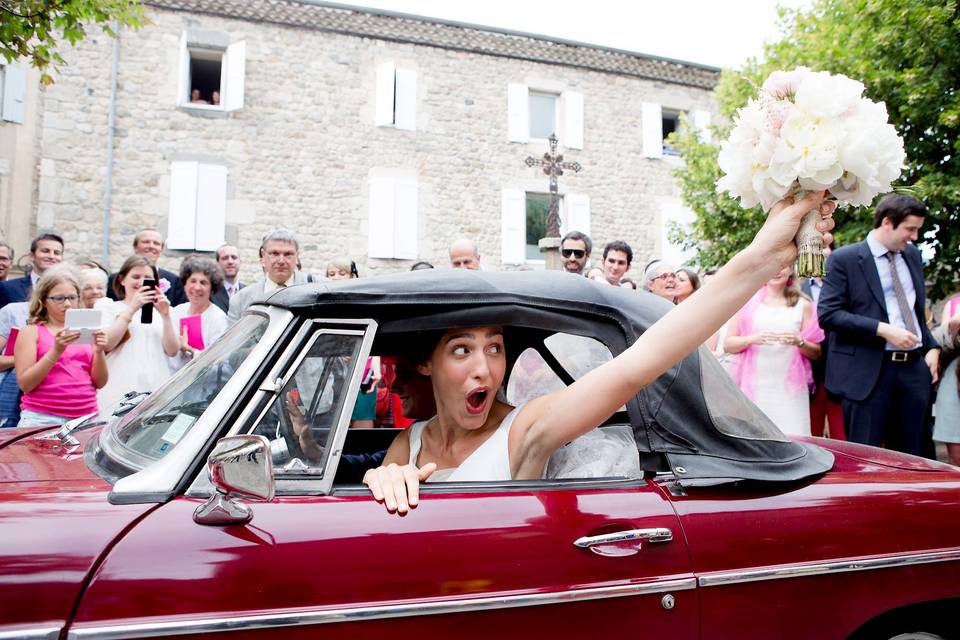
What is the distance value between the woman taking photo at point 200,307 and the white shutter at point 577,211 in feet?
43.3

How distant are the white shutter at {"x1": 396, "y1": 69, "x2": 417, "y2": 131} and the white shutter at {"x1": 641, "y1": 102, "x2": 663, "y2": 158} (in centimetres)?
627

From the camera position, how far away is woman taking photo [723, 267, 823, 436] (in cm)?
484

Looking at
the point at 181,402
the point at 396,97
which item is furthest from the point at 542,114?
the point at 181,402

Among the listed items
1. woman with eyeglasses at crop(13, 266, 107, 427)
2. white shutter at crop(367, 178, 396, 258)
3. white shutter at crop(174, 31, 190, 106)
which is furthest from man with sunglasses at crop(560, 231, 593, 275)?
white shutter at crop(174, 31, 190, 106)

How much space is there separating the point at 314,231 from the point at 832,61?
1068 centimetres

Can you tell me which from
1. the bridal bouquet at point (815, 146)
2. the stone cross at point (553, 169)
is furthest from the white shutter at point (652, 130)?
Answer: the bridal bouquet at point (815, 146)

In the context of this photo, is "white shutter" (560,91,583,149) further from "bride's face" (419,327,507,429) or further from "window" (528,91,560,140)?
"bride's face" (419,327,507,429)

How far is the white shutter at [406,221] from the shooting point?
1605cm

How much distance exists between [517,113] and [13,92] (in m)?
10.7

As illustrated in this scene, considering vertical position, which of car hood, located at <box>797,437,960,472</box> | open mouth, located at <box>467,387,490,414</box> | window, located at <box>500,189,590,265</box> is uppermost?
window, located at <box>500,189,590,265</box>

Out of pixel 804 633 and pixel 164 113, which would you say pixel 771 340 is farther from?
pixel 164 113

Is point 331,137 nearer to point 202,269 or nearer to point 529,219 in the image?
point 529,219

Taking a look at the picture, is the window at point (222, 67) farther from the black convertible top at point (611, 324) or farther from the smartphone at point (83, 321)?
the black convertible top at point (611, 324)

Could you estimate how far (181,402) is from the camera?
2.07m
